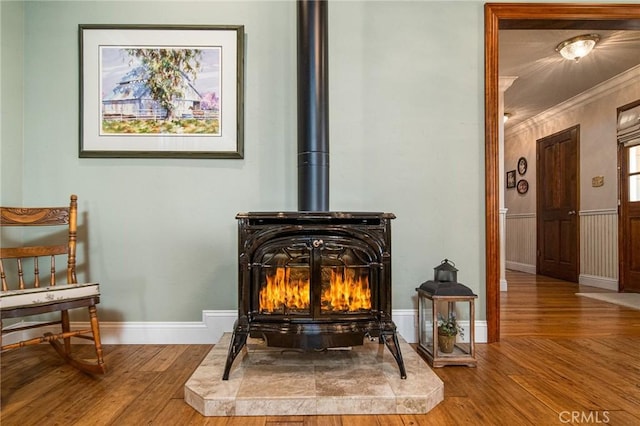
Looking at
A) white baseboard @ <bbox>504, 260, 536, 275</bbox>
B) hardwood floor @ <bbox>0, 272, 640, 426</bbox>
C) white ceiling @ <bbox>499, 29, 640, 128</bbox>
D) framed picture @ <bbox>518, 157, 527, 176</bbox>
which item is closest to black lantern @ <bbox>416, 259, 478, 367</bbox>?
hardwood floor @ <bbox>0, 272, 640, 426</bbox>

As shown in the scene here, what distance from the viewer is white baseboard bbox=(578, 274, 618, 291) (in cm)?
447

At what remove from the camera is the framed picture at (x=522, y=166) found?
6316mm

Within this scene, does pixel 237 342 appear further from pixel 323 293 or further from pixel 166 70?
pixel 166 70

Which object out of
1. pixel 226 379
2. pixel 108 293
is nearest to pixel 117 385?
pixel 226 379

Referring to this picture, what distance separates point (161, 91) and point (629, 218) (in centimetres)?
500

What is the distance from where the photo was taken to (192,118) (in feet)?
7.84

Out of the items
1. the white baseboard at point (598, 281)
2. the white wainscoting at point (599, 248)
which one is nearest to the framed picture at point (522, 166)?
the white wainscoting at point (599, 248)

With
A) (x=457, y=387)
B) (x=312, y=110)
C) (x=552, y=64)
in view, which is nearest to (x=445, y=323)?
(x=457, y=387)

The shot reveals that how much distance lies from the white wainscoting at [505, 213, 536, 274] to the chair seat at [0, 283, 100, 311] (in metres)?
6.19

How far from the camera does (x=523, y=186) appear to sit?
6316 mm

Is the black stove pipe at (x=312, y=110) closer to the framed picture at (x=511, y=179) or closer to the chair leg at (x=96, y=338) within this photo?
the chair leg at (x=96, y=338)

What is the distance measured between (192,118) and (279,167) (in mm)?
629

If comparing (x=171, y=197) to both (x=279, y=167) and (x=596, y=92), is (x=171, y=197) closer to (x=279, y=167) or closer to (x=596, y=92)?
(x=279, y=167)

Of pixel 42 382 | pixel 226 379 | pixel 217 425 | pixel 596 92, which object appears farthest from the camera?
pixel 596 92
